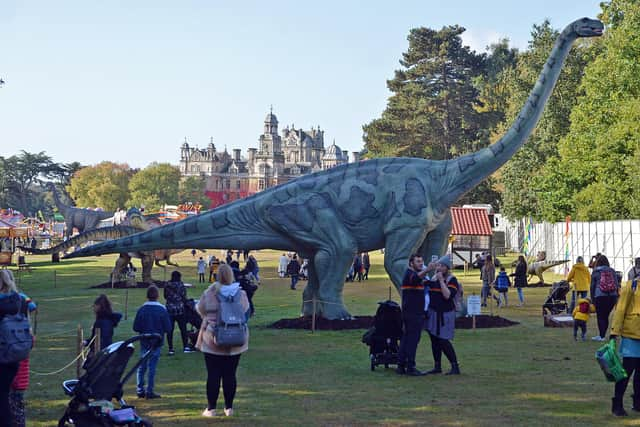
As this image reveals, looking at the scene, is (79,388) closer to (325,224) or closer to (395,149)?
(325,224)

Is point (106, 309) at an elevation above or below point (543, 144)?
below

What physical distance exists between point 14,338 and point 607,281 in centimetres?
1144

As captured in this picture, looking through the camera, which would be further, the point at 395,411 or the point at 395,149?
the point at 395,149

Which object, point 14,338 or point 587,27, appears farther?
point 587,27

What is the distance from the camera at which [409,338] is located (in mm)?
13148

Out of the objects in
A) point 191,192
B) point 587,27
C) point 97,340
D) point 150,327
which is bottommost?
point 97,340

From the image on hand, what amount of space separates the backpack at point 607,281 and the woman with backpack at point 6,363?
11.2 metres

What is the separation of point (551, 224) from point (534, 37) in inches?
620

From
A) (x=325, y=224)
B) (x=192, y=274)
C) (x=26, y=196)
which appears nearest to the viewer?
(x=325, y=224)

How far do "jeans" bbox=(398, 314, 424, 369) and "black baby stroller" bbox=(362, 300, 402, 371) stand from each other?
34 cm

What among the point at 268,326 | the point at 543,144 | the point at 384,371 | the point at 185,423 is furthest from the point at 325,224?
the point at 543,144

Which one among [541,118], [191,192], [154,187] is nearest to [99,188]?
[154,187]

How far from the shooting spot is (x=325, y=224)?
19.3m

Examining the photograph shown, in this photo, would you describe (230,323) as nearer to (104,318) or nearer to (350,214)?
(104,318)
